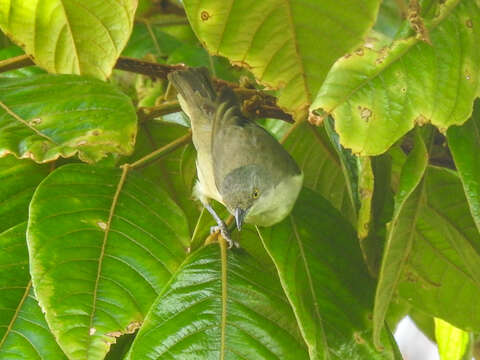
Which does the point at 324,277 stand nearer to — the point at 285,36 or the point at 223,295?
the point at 223,295

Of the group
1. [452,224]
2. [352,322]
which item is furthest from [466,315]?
[352,322]

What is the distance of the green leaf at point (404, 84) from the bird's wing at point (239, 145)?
0.74 m

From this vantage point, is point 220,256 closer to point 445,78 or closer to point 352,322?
point 352,322

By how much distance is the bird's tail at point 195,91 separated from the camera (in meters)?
2.55

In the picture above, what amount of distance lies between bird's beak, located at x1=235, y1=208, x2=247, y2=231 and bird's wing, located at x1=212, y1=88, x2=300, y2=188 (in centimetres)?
23

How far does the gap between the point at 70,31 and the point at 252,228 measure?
0.83 metres

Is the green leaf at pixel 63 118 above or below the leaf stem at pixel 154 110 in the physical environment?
below

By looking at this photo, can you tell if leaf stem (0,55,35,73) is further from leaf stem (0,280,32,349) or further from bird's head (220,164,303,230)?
bird's head (220,164,303,230)

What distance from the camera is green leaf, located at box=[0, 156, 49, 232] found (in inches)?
84.7

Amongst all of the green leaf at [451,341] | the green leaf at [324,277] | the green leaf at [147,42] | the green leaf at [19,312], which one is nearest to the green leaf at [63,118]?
the green leaf at [19,312]

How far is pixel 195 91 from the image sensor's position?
2.75 metres

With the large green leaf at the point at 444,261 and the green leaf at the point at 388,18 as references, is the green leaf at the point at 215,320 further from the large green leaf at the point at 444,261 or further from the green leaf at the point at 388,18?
the green leaf at the point at 388,18

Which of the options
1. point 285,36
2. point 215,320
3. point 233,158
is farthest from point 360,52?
point 233,158

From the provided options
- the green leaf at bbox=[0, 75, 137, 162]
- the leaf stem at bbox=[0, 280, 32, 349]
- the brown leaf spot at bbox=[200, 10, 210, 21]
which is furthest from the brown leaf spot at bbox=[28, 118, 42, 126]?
the brown leaf spot at bbox=[200, 10, 210, 21]
